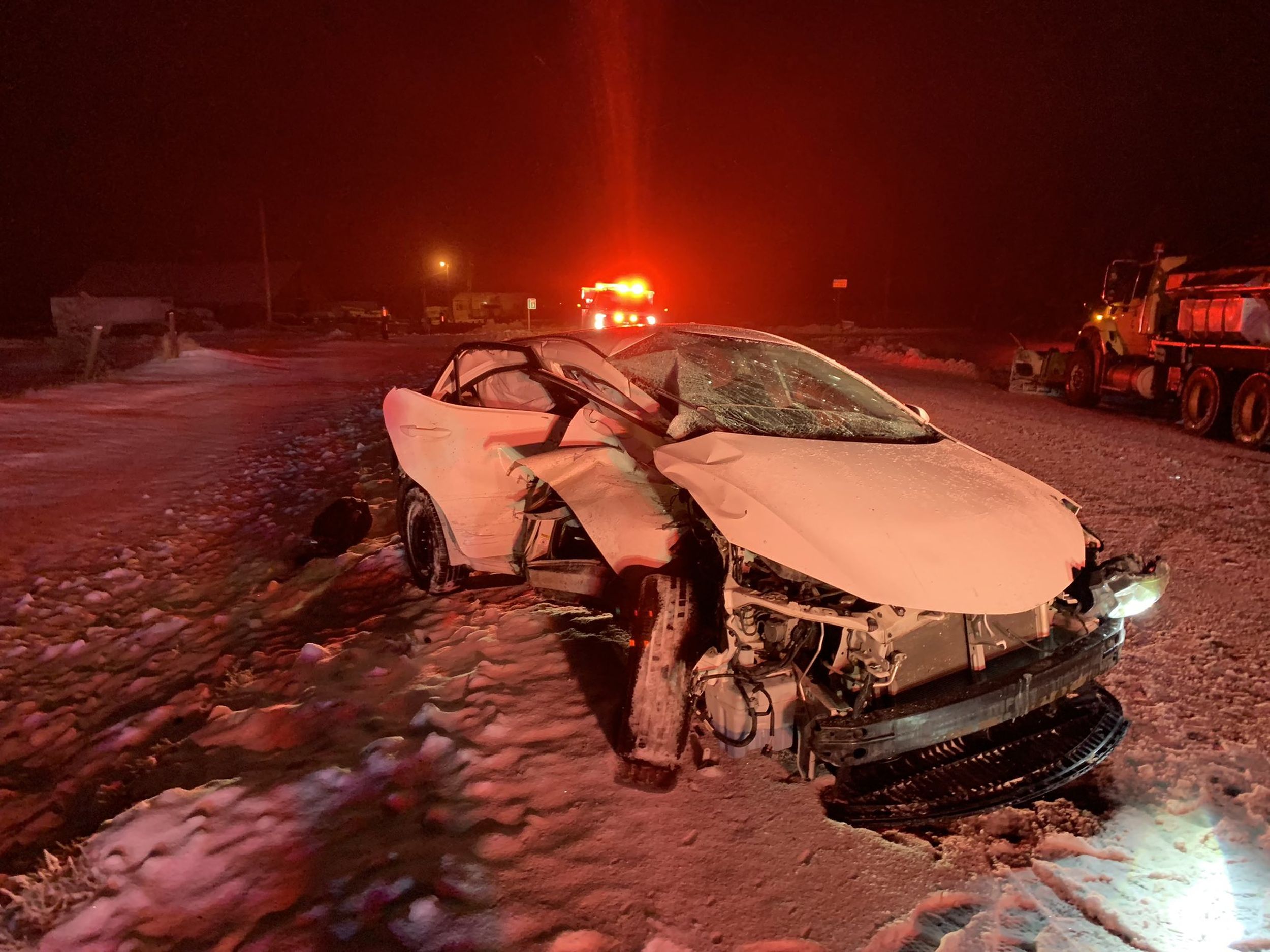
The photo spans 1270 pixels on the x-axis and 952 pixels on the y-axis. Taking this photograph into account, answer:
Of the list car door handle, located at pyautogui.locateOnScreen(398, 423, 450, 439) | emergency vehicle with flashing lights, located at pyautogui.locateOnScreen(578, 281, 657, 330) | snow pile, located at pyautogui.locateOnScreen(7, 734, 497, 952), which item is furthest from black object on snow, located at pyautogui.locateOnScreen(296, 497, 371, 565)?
emergency vehicle with flashing lights, located at pyautogui.locateOnScreen(578, 281, 657, 330)

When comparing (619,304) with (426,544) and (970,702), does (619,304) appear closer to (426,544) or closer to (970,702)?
(426,544)

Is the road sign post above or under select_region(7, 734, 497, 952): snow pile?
above

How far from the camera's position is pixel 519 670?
4102mm

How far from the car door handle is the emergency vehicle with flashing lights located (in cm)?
1706

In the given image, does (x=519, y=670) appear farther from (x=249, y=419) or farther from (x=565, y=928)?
(x=249, y=419)

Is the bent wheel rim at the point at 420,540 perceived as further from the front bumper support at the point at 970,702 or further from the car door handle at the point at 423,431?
the front bumper support at the point at 970,702

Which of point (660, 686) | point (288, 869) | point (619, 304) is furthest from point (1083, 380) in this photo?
point (288, 869)

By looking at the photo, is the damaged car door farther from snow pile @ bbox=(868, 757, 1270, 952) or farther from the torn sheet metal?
snow pile @ bbox=(868, 757, 1270, 952)

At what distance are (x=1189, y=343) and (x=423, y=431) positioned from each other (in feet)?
40.7

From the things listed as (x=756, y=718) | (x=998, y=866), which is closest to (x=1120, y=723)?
(x=998, y=866)

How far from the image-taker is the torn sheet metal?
3.49 m

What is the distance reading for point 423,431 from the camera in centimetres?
475

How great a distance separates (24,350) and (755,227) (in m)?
53.5

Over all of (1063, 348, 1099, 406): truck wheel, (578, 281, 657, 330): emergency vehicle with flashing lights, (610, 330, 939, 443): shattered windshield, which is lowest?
(1063, 348, 1099, 406): truck wheel
